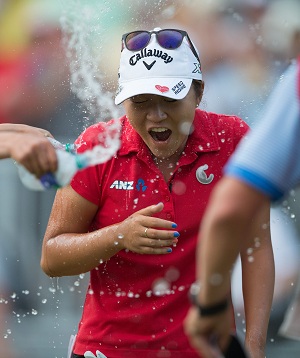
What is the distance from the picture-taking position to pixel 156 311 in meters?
3.99

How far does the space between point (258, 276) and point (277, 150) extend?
1718mm

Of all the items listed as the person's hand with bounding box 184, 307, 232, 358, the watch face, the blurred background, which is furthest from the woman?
the blurred background

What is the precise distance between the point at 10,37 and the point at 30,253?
1.53m

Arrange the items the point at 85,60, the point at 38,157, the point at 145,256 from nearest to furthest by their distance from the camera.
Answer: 1. the point at 38,157
2. the point at 145,256
3. the point at 85,60

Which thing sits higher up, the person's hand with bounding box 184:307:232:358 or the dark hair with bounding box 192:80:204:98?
the dark hair with bounding box 192:80:204:98

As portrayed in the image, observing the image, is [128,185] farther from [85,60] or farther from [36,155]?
[85,60]

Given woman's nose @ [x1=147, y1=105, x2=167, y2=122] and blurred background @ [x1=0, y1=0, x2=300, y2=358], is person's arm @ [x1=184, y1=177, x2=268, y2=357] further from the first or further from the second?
blurred background @ [x1=0, y1=0, x2=300, y2=358]

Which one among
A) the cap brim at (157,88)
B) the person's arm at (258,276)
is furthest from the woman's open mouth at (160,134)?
the person's arm at (258,276)

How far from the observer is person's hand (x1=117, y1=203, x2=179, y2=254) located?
377cm

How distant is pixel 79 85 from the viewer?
6.08 meters

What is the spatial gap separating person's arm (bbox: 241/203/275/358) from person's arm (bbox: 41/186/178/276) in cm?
44

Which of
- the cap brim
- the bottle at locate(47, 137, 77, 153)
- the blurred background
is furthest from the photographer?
the blurred background

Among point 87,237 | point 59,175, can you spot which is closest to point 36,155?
point 59,175

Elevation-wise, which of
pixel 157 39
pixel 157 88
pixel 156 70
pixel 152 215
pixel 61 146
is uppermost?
pixel 157 39
